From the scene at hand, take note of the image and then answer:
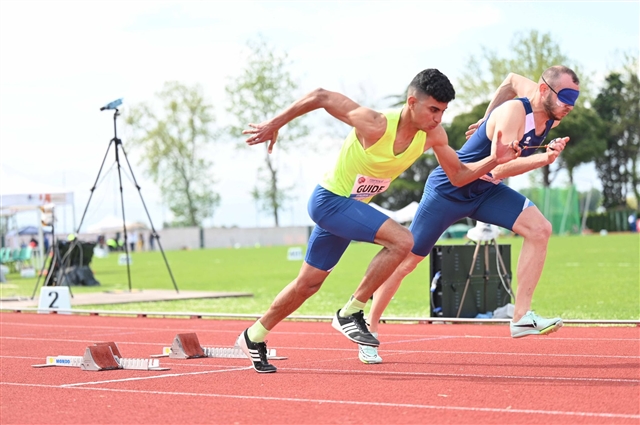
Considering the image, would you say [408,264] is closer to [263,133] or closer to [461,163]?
[461,163]

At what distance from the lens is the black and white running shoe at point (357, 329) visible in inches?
271

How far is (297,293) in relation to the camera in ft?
22.8

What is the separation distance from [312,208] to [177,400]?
1.78 m

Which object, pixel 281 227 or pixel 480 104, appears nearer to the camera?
pixel 480 104

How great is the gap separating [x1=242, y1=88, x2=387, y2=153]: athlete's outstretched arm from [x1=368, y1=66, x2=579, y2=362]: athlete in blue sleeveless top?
3.31 ft

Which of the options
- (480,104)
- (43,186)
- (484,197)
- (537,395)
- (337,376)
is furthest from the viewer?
(480,104)

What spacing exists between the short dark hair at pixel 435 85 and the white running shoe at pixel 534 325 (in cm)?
181

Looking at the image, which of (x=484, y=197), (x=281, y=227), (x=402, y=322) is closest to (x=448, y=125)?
(x=281, y=227)

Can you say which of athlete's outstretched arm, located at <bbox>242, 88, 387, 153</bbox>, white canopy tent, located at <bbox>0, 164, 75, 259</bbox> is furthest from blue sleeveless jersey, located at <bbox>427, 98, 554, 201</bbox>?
white canopy tent, located at <bbox>0, 164, 75, 259</bbox>

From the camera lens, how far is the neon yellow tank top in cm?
657

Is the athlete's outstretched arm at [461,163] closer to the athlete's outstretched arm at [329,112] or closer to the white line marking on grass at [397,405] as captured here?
the athlete's outstretched arm at [329,112]

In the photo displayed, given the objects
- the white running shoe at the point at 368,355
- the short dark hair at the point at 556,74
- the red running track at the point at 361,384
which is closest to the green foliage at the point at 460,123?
the red running track at the point at 361,384

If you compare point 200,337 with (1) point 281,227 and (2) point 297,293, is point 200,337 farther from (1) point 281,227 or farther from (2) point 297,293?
(1) point 281,227

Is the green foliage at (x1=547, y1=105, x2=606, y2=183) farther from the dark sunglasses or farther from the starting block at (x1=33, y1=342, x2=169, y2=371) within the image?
the starting block at (x1=33, y1=342, x2=169, y2=371)
